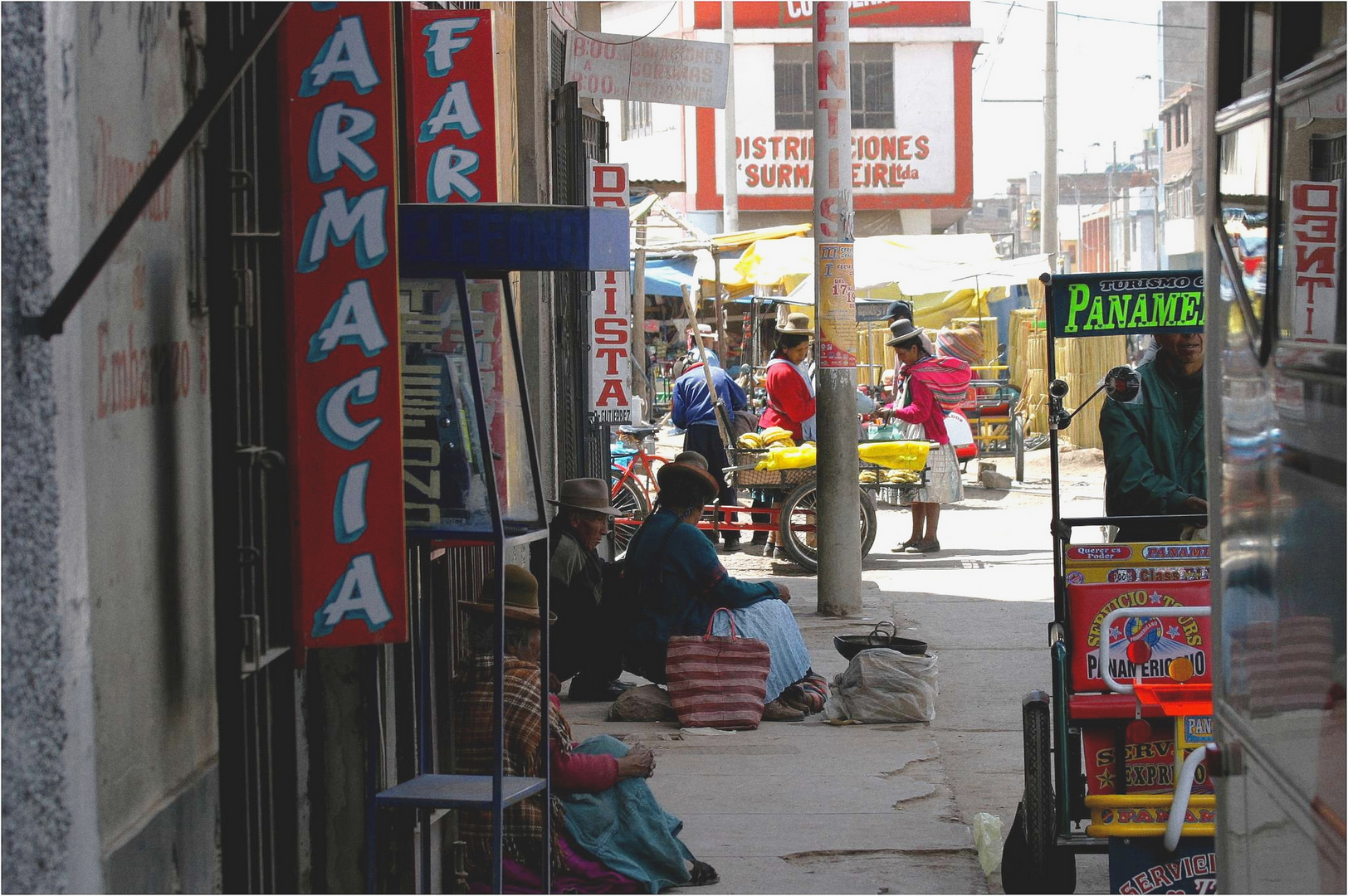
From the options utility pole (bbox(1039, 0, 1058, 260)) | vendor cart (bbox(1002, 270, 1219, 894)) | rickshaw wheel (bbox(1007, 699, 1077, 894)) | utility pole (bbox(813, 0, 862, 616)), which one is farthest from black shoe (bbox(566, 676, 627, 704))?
utility pole (bbox(1039, 0, 1058, 260))

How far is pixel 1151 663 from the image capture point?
500 centimetres

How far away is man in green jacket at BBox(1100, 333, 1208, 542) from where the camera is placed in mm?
6031

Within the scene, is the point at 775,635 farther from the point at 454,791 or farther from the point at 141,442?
the point at 141,442

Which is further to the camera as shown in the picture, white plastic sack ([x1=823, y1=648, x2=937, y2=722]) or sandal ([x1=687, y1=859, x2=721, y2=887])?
white plastic sack ([x1=823, y1=648, x2=937, y2=722])

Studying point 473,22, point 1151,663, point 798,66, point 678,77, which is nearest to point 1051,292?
point 1151,663

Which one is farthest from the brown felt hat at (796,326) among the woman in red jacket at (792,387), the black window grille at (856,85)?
the black window grille at (856,85)

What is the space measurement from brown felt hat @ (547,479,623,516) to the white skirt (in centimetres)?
595

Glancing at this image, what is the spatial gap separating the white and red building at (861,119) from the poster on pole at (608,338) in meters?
25.7

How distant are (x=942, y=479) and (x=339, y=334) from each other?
35.6 ft

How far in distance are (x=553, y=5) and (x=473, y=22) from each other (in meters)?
4.90

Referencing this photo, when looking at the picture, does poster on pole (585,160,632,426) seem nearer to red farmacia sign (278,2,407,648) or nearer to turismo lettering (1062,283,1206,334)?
turismo lettering (1062,283,1206,334)

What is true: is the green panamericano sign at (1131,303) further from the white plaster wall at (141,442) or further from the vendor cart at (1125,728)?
the white plaster wall at (141,442)

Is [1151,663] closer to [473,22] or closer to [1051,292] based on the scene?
[1051,292]

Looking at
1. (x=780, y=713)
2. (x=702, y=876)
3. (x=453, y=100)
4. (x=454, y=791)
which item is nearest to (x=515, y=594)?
(x=454, y=791)
